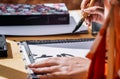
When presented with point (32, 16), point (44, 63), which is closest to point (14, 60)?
point (44, 63)

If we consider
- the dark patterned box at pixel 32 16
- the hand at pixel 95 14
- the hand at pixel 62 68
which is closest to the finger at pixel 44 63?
the hand at pixel 62 68

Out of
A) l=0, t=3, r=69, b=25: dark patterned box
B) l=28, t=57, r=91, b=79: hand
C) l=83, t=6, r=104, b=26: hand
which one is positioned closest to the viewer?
l=28, t=57, r=91, b=79: hand

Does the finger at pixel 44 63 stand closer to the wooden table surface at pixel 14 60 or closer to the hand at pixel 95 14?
the wooden table surface at pixel 14 60

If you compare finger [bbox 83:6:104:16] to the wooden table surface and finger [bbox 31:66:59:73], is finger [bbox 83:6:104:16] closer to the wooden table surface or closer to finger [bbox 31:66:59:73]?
the wooden table surface

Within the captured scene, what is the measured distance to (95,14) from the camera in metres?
1.39

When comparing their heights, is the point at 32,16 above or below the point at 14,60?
above

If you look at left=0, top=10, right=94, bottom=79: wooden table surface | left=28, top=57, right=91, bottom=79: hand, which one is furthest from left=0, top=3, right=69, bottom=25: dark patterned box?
left=28, top=57, right=91, bottom=79: hand

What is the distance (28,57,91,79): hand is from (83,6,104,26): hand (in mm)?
271

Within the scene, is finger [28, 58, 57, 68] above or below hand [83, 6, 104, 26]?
below

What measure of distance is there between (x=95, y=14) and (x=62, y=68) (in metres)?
0.38

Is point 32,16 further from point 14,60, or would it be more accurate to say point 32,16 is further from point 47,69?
point 47,69

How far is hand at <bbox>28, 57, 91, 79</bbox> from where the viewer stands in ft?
3.52

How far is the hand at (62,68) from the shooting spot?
1.07 meters

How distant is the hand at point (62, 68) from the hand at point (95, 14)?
0.27 metres
